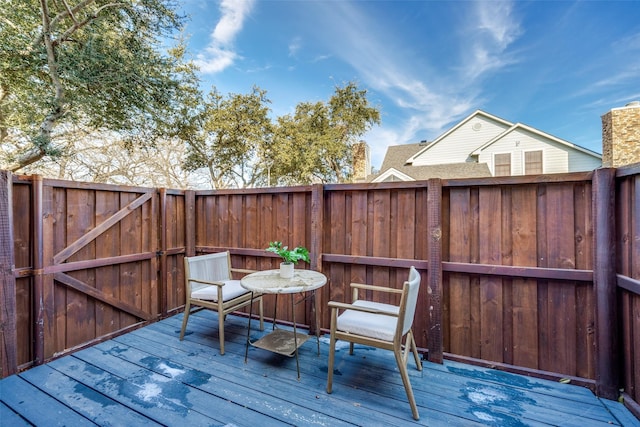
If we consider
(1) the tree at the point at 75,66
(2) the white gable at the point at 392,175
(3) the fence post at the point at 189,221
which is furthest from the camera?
(2) the white gable at the point at 392,175

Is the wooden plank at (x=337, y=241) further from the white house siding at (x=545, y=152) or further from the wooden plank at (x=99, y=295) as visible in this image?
the white house siding at (x=545, y=152)

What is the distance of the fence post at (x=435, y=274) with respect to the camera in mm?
2328

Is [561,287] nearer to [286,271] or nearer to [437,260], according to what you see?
[437,260]

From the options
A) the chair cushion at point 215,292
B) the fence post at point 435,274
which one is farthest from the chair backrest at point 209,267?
the fence post at point 435,274

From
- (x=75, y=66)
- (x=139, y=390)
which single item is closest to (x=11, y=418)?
(x=139, y=390)

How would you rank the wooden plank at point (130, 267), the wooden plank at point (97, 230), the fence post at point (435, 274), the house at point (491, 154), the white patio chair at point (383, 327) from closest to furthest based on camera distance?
the white patio chair at point (383, 327) < the fence post at point (435, 274) < the wooden plank at point (97, 230) < the wooden plank at point (130, 267) < the house at point (491, 154)

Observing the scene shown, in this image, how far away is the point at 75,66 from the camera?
4.64 metres

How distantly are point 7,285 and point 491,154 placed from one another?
12816mm

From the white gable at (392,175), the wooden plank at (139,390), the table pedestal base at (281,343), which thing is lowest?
the wooden plank at (139,390)

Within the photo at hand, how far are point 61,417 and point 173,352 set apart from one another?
2.92 feet

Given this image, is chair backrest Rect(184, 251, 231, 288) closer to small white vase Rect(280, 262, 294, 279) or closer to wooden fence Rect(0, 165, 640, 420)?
wooden fence Rect(0, 165, 640, 420)

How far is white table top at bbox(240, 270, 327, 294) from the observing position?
2135 millimetres

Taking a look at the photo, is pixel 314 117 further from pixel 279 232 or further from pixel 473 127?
pixel 279 232

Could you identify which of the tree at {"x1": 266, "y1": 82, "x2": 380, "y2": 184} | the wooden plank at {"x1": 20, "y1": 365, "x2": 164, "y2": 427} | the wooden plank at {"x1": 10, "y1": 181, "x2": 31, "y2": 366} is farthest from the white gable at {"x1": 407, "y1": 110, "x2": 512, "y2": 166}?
the wooden plank at {"x1": 20, "y1": 365, "x2": 164, "y2": 427}
